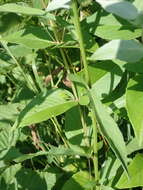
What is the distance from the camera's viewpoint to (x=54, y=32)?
49.4 inches

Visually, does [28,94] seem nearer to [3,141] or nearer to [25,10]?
[3,141]

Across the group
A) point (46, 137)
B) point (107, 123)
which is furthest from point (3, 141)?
point (107, 123)

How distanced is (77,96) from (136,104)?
0.31m

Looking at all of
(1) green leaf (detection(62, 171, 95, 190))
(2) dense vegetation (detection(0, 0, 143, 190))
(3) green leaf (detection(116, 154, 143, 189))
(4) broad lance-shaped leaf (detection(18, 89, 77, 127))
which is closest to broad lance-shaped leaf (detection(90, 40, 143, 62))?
(2) dense vegetation (detection(0, 0, 143, 190))

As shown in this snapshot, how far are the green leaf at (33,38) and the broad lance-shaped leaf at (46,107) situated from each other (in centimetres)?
15

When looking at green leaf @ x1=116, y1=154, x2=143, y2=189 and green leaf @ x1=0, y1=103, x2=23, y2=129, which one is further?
green leaf @ x1=0, y1=103, x2=23, y2=129

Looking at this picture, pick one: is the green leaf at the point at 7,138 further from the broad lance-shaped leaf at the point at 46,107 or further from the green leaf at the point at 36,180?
the broad lance-shaped leaf at the point at 46,107

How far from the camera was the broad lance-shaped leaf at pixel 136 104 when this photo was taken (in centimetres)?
94

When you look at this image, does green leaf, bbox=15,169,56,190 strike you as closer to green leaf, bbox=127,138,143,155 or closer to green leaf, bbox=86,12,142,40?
green leaf, bbox=127,138,143,155

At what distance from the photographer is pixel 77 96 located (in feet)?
4.20

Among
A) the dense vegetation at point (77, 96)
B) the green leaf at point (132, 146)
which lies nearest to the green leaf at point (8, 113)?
the dense vegetation at point (77, 96)

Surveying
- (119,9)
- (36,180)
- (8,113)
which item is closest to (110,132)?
(119,9)

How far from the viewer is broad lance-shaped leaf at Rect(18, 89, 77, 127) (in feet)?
3.75

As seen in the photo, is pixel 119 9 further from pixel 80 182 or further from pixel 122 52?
pixel 80 182
